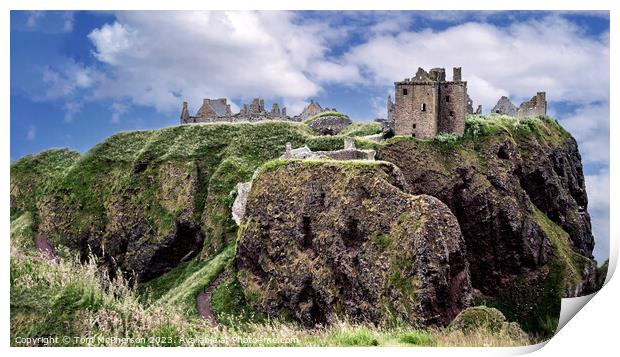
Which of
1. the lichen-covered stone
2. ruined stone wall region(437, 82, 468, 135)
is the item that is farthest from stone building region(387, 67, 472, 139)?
the lichen-covered stone

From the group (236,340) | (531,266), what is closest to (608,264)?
(236,340)

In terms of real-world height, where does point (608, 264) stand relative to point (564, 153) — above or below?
below

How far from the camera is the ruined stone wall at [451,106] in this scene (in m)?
51.8

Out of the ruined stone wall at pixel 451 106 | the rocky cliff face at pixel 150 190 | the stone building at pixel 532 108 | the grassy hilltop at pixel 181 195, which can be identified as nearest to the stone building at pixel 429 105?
the ruined stone wall at pixel 451 106

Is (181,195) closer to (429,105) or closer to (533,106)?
(429,105)

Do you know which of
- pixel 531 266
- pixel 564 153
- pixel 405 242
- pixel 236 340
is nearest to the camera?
pixel 236 340

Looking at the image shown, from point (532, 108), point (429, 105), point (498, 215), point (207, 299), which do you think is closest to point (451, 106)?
point (429, 105)

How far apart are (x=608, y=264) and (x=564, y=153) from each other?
4141 centimetres

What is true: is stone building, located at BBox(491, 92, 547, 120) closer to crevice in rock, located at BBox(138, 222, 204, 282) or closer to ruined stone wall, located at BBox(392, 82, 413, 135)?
ruined stone wall, located at BBox(392, 82, 413, 135)

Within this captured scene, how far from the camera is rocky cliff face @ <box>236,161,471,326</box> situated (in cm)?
3081

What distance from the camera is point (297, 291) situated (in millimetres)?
36844

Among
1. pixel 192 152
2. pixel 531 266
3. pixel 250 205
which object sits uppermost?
pixel 192 152

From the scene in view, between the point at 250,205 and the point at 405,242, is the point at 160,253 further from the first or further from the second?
the point at 405,242

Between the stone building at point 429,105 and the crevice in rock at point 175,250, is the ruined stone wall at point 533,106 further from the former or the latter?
the crevice in rock at point 175,250
